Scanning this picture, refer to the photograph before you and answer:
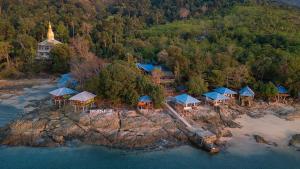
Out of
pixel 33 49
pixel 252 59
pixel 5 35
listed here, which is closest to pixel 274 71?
pixel 252 59

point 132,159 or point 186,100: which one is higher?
point 186,100

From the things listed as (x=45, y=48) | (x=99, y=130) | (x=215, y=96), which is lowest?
(x=99, y=130)

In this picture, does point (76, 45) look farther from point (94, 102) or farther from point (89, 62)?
point (94, 102)

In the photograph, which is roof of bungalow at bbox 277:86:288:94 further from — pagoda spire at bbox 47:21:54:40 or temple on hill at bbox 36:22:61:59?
pagoda spire at bbox 47:21:54:40

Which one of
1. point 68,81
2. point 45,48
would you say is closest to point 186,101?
point 68,81

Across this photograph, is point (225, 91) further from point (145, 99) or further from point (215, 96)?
point (145, 99)
